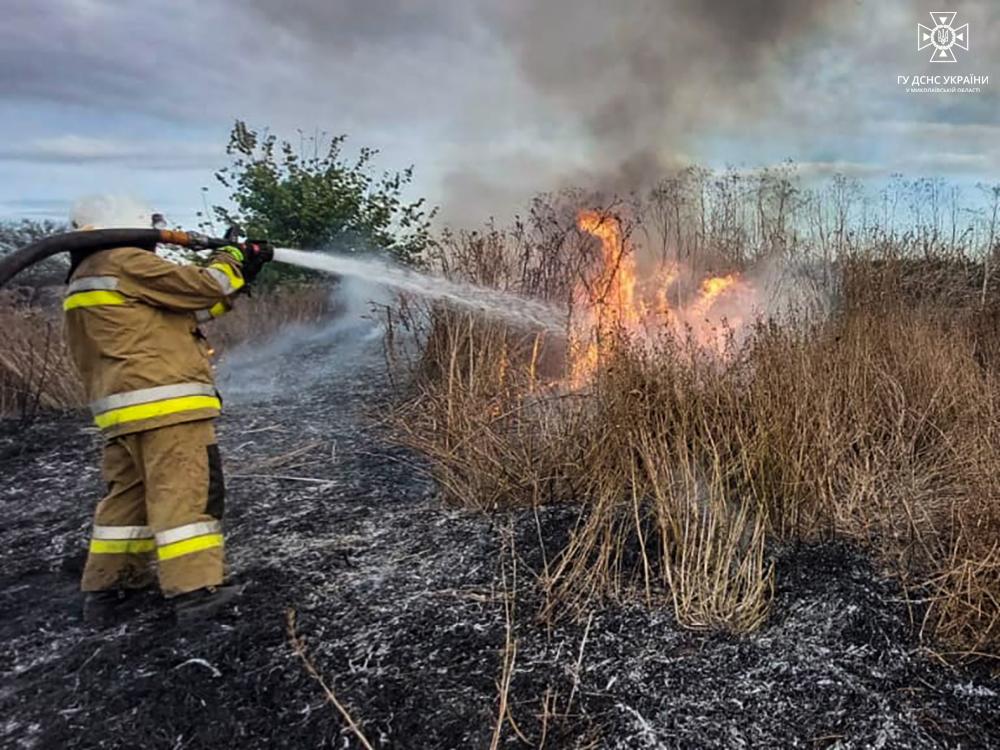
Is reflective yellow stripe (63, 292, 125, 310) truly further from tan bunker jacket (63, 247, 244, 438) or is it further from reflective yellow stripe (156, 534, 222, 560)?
reflective yellow stripe (156, 534, 222, 560)

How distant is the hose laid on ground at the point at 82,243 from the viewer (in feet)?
8.52

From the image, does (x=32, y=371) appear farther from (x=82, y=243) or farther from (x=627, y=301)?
(x=627, y=301)

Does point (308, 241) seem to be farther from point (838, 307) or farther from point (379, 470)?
point (838, 307)

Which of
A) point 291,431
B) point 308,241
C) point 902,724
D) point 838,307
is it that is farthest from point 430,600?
point 308,241

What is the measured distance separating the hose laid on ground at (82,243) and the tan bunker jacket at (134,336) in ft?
0.13

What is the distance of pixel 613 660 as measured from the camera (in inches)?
93.5

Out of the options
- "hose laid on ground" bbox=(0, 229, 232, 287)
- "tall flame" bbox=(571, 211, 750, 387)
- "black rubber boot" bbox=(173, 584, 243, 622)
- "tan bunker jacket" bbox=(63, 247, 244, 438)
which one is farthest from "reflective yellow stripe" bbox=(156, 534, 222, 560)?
"tall flame" bbox=(571, 211, 750, 387)

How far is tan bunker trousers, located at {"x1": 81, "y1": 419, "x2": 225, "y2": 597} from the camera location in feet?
9.08

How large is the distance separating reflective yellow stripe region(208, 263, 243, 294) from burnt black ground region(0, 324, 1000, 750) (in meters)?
1.28

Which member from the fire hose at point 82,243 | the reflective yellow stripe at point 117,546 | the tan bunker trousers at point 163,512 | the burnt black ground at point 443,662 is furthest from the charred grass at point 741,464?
the fire hose at point 82,243

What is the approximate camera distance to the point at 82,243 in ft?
8.97

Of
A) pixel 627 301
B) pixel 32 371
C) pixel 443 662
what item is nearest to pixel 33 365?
pixel 32 371

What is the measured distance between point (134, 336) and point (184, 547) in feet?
2.88

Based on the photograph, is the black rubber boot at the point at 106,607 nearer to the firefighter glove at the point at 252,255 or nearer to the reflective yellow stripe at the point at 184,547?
the reflective yellow stripe at the point at 184,547
